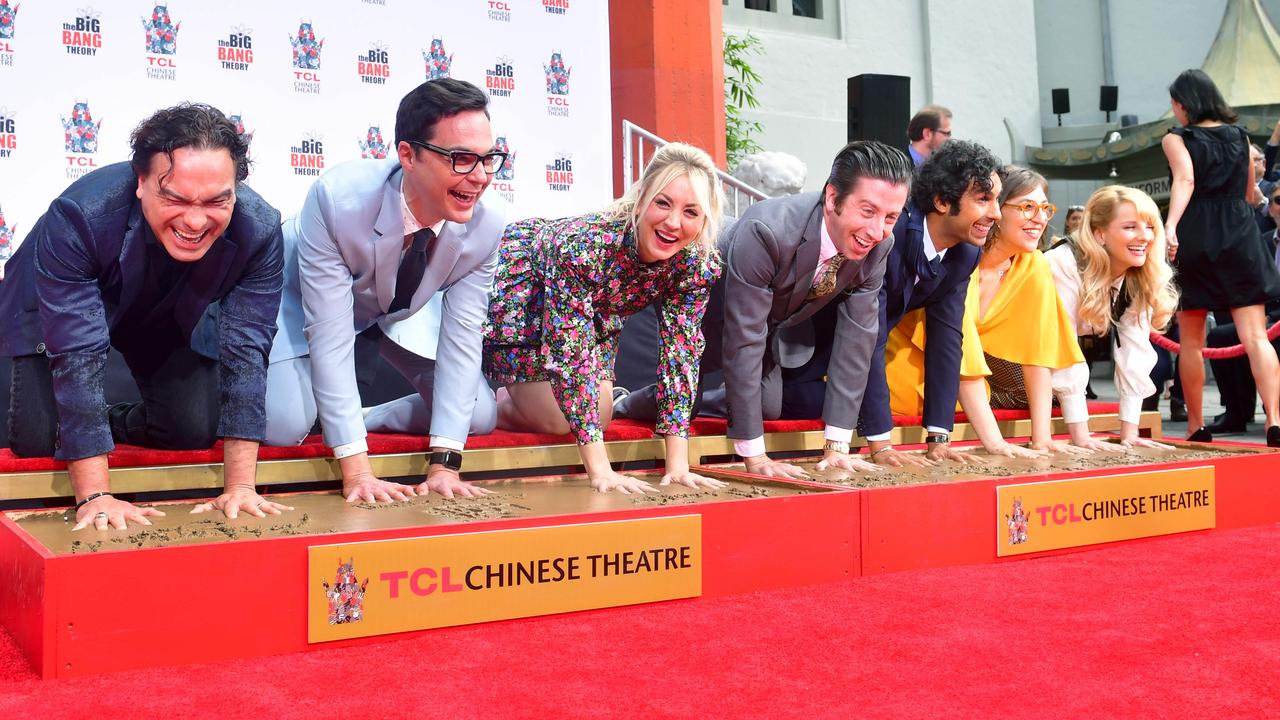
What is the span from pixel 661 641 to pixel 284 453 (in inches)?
45.4

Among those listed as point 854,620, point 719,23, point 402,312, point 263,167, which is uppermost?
point 719,23

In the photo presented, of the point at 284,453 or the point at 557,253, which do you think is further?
the point at 557,253

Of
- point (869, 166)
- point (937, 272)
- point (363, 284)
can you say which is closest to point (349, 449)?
point (363, 284)

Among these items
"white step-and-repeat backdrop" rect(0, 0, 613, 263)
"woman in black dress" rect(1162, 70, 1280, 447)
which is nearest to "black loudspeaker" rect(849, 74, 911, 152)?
"white step-and-repeat backdrop" rect(0, 0, 613, 263)

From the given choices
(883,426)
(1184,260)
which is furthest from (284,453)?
(1184,260)

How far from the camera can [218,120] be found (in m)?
2.05

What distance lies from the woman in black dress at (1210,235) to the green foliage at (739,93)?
493 centimetres

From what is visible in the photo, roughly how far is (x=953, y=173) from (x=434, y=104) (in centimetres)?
153

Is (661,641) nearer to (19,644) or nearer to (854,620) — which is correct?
(854,620)

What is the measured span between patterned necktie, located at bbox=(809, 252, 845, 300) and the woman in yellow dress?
0.58 metres

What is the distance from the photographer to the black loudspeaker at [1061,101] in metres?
11.9

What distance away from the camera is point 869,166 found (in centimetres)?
270

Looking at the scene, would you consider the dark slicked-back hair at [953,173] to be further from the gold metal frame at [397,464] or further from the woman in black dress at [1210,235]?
the woman in black dress at [1210,235]

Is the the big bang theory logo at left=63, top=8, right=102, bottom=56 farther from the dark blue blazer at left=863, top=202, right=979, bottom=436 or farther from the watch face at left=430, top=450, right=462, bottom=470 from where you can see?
the dark blue blazer at left=863, top=202, right=979, bottom=436
